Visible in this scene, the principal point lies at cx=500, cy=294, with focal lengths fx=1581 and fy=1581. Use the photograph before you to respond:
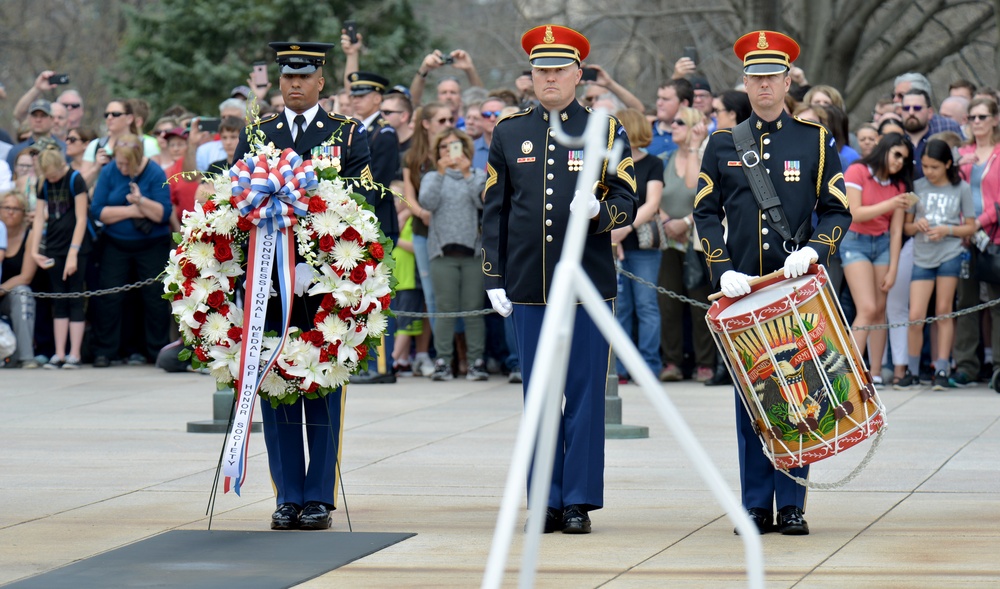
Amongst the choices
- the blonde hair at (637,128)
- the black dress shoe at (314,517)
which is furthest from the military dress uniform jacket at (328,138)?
the blonde hair at (637,128)

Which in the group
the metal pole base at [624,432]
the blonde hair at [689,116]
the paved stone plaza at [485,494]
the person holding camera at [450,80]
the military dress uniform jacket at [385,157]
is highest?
the person holding camera at [450,80]

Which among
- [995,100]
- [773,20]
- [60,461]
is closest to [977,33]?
[773,20]

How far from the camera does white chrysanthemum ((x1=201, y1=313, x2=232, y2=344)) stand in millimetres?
7523

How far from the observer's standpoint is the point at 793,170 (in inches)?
291

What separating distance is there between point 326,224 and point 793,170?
2.20 metres

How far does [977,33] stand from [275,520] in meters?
20.8

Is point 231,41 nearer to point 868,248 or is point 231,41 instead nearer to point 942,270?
point 868,248

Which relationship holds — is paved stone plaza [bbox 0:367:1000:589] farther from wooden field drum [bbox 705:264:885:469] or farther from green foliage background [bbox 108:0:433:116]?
green foliage background [bbox 108:0:433:116]

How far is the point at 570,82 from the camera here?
7434mm

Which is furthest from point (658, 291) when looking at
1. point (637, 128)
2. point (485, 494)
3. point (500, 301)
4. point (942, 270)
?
point (500, 301)

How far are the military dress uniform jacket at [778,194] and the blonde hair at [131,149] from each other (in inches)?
349

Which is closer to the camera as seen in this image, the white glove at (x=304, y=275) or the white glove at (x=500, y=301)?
the white glove at (x=500, y=301)

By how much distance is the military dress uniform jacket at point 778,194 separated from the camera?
7.34 m

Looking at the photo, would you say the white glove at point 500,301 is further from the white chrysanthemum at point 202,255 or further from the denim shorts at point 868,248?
the denim shorts at point 868,248
